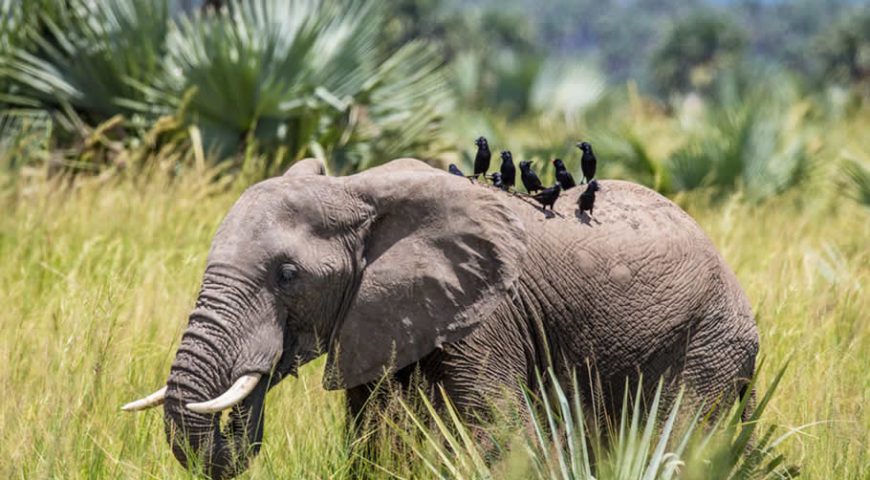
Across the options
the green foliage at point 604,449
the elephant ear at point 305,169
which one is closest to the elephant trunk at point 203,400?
the green foliage at point 604,449

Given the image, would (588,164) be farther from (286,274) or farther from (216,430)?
(216,430)

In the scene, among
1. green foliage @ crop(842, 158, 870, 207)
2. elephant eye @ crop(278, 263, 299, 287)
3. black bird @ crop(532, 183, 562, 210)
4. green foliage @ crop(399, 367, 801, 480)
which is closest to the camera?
green foliage @ crop(399, 367, 801, 480)

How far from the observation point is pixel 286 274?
3.77 meters

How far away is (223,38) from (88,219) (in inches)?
102

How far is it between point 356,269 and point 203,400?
68cm

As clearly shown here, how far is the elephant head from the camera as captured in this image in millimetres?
3734

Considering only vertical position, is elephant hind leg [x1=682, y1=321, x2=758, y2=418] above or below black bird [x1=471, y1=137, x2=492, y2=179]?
below

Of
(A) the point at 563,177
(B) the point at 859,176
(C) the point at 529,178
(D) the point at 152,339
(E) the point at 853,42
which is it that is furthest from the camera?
(E) the point at 853,42

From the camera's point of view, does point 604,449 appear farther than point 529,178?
No

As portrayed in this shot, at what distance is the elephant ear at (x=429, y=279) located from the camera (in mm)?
3887

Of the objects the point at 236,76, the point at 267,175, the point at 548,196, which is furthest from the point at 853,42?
the point at 548,196

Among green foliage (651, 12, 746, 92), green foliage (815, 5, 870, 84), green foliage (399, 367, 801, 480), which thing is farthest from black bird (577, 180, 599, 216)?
green foliage (651, 12, 746, 92)

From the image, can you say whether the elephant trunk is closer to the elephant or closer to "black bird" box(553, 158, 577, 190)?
the elephant

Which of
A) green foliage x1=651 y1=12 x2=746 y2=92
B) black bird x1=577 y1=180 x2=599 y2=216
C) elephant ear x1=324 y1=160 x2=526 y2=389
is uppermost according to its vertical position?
black bird x1=577 y1=180 x2=599 y2=216
